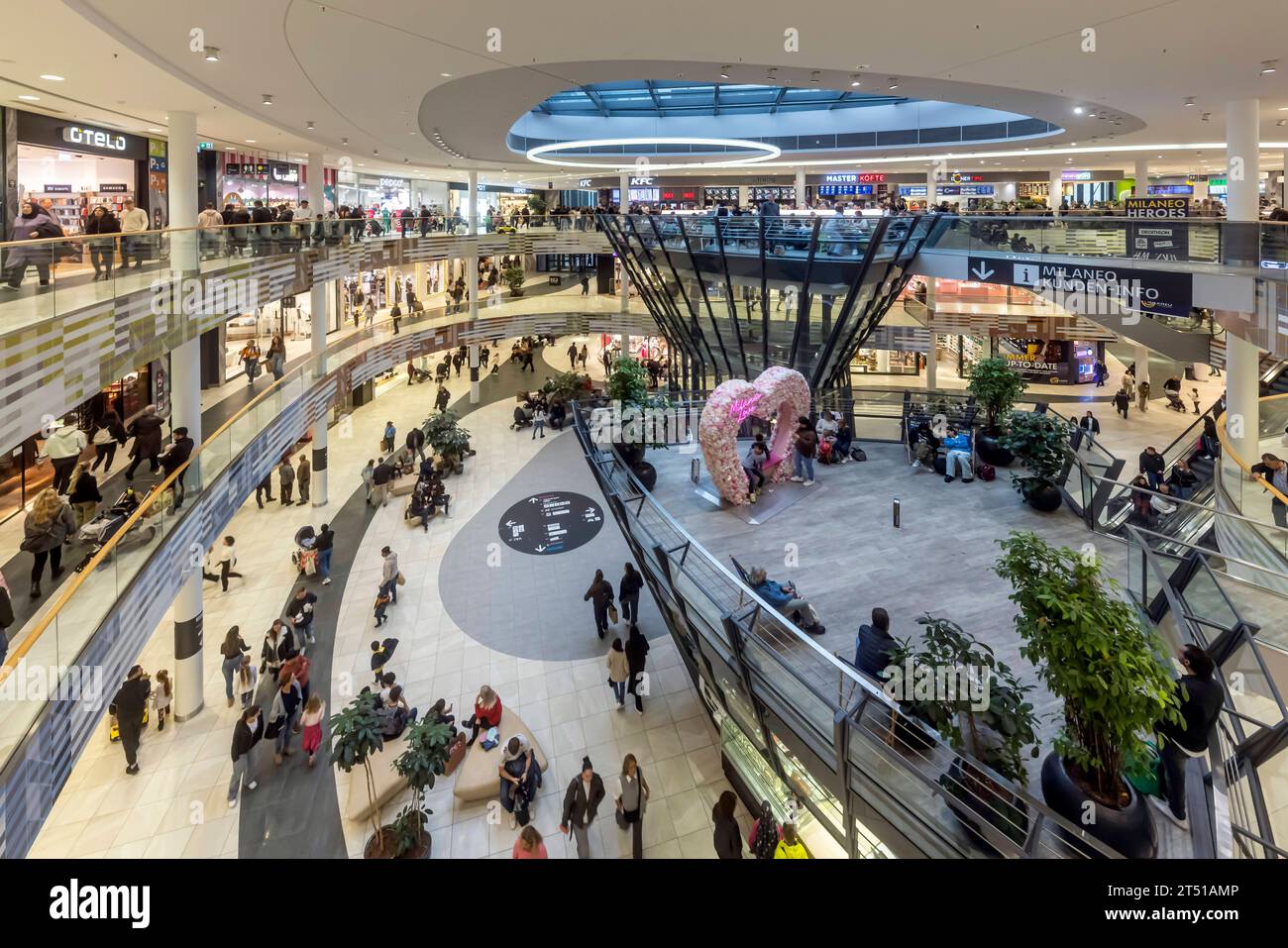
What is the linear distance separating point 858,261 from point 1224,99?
725 cm

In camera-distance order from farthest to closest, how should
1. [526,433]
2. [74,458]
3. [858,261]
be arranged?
1. [526,433]
2. [858,261]
3. [74,458]

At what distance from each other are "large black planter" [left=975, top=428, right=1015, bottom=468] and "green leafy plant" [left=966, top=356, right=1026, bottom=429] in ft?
0.92

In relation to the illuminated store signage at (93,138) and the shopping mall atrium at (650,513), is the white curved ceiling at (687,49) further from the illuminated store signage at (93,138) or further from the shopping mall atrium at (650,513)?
the illuminated store signage at (93,138)

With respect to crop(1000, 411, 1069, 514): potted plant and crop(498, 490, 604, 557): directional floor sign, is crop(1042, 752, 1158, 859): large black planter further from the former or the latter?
crop(498, 490, 604, 557): directional floor sign

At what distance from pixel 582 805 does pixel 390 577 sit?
28.3 ft

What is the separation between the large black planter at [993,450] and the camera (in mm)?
13289

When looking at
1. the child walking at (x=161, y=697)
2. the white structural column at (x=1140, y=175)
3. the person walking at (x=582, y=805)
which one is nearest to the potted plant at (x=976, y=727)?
the person walking at (x=582, y=805)

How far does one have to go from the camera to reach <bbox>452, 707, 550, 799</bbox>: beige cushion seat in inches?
418

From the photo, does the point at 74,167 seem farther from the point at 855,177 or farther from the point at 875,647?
the point at 855,177

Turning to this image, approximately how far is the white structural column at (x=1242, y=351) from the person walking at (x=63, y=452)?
19.3 m
